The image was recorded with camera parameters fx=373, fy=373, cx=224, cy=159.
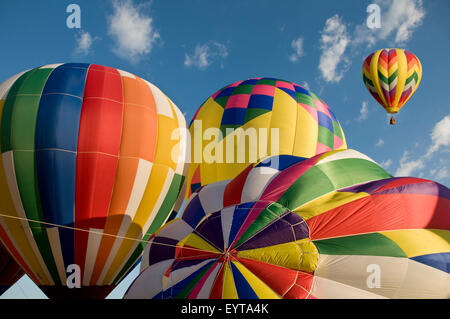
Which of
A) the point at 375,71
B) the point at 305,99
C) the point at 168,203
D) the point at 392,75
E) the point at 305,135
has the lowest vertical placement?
the point at 168,203

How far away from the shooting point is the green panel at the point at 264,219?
12.1 feet

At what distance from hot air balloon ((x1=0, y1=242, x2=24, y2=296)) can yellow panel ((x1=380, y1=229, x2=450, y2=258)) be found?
7490 mm

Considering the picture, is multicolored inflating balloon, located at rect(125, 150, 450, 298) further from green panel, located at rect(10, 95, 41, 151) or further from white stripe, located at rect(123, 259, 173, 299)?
green panel, located at rect(10, 95, 41, 151)

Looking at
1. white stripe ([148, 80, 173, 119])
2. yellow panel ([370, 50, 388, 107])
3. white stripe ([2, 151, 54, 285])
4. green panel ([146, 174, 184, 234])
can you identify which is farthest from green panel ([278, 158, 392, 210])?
yellow panel ([370, 50, 388, 107])

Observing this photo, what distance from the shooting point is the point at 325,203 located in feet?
13.2

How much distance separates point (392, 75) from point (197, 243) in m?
11.7

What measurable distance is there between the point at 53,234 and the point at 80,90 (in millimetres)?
2731

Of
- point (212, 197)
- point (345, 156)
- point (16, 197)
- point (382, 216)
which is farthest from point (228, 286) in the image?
point (16, 197)

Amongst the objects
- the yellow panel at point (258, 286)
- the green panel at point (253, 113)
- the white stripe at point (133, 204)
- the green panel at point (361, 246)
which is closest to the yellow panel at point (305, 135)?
the green panel at point (253, 113)

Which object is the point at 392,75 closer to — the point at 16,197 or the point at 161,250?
the point at 161,250

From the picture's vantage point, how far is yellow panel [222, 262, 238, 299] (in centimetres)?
327

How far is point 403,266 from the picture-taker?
3521mm
